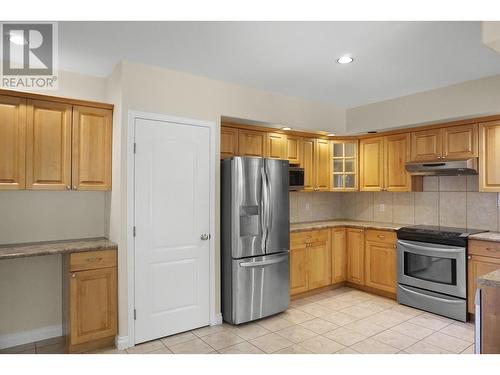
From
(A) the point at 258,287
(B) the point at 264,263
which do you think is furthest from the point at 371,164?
(A) the point at 258,287

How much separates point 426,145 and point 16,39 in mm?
4350

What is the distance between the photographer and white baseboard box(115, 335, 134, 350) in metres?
2.98

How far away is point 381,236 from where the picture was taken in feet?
14.5

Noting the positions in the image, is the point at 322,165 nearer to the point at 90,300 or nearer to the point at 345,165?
the point at 345,165

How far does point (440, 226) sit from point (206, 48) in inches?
142

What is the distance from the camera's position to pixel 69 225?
3.36 metres

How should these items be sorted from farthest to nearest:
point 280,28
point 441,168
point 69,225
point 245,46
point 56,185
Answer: point 441,168 < point 69,225 < point 56,185 < point 245,46 < point 280,28

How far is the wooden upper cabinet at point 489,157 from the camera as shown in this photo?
362 centimetres

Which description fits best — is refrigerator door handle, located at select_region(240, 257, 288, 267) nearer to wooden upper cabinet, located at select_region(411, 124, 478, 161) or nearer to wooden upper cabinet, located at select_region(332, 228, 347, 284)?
wooden upper cabinet, located at select_region(332, 228, 347, 284)

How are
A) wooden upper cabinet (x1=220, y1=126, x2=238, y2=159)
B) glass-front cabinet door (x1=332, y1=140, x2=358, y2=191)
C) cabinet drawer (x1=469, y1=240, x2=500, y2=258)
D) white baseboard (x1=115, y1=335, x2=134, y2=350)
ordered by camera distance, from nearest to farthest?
white baseboard (x1=115, y1=335, x2=134, y2=350) → cabinet drawer (x1=469, y1=240, x2=500, y2=258) → wooden upper cabinet (x1=220, y1=126, x2=238, y2=159) → glass-front cabinet door (x1=332, y1=140, x2=358, y2=191)

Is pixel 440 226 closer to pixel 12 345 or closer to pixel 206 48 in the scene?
pixel 206 48

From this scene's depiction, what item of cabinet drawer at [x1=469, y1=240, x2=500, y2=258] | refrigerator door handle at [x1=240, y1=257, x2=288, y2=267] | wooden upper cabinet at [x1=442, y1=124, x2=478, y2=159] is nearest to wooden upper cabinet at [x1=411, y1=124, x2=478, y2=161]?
wooden upper cabinet at [x1=442, y1=124, x2=478, y2=159]

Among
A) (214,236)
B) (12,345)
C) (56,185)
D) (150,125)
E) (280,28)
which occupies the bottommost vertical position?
(12,345)

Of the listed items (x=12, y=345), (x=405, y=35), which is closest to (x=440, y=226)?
(x=405, y=35)
